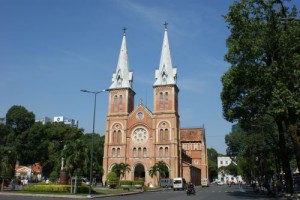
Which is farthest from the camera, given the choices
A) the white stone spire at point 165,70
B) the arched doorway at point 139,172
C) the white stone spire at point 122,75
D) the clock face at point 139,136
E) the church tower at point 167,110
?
the white stone spire at point 122,75

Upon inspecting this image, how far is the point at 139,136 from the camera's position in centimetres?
7462

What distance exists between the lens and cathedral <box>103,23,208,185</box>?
71.8 m

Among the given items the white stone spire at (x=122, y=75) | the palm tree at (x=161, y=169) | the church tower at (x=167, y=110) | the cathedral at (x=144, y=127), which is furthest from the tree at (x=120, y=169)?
the white stone spire at (x=122, y=75)

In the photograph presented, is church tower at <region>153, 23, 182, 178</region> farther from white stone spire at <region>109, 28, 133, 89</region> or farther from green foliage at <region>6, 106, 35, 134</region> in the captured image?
green foliage at <region>6, 106, 35, 134</region>

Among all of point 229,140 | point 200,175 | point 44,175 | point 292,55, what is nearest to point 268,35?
point 292,55

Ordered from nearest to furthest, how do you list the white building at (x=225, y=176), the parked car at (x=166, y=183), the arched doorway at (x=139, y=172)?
the parked car at (x=166, y=183) < the arched doorway at (x=139, y=172) < the white building at (x=225, y=176)

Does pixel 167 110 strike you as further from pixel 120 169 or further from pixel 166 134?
pixel 120 169

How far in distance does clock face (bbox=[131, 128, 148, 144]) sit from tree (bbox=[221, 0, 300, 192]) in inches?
1777

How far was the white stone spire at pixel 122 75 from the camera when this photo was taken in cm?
7938

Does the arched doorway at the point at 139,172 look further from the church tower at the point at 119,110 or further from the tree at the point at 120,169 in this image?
the church tower at the point at 119,110

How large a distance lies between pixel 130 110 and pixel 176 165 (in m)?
17.9

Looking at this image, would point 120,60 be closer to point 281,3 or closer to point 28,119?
point 28,119

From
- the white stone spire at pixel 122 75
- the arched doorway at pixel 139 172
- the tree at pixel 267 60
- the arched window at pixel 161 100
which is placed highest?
the white stone spire at pixel 122 75

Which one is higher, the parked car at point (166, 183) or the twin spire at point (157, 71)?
the twin spire at point (157, 71)
